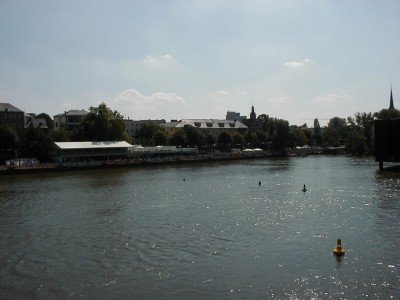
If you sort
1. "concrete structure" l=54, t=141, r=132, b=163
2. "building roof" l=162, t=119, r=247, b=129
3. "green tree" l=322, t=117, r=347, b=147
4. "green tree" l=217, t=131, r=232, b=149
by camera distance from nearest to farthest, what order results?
"concrete structure" l=54, t=141, r=132, b=163 < "green tree" l=217, t=131, r=232, b=149 < "building roof" l=162, t=119, r=247, b=129 < "green tree" l=322, t=117, r=347, b=147

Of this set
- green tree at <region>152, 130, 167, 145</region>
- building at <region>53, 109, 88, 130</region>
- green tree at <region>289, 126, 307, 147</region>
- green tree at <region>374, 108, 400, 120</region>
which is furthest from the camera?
A: green tree at <region>289, 126, 307, 147</region>

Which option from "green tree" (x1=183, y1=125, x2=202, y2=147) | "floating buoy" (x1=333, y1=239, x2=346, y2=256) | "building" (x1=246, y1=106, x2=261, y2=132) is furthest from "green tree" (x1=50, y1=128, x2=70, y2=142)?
"building" (x1=246, y1=106, x2=261, y2=132)

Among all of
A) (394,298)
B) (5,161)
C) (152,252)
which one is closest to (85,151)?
(5,161)

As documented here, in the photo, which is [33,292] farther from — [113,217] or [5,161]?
[5,161]

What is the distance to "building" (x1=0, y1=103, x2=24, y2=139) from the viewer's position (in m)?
101

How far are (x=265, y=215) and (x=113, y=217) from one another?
11.3 m

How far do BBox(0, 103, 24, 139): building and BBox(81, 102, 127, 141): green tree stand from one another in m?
17.9

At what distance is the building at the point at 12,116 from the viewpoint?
331 ft

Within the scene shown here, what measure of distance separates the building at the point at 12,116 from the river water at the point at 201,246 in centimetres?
6603

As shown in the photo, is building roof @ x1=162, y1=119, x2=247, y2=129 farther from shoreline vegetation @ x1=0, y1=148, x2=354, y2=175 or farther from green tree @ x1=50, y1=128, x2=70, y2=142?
green tree @ x1=50, y1=128, x2=70, y2=142

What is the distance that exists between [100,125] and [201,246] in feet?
256

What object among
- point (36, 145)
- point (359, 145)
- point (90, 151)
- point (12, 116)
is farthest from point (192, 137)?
point (36, 145)

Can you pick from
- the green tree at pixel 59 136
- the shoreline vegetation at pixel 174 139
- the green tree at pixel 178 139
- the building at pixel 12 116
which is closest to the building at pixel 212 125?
the shoreline vegetation at pixel 174 139

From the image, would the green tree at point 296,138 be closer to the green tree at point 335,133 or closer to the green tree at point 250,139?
the green tree at point 250,139
